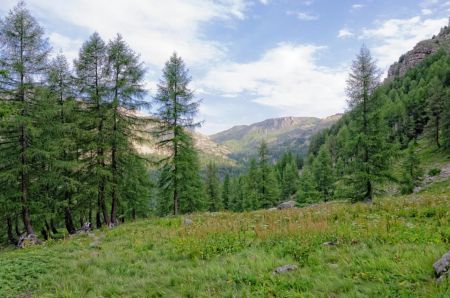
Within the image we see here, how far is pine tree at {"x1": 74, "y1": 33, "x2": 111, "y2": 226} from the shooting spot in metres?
19.7

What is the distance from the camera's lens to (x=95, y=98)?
2020cm

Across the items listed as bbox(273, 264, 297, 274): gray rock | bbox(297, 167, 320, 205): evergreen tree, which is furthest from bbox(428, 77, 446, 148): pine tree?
bbox(273, 264, 297, 274): gray rock

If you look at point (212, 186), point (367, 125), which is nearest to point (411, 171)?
point (367, 125)

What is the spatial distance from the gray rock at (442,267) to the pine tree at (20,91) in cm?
1886

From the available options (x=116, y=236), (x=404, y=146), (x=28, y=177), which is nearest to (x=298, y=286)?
(x=116, y=236)

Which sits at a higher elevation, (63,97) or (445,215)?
(63,97)

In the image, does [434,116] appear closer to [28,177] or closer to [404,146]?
[404,146]

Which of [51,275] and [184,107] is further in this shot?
[184,107]

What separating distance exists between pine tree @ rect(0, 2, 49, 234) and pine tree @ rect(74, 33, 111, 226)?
2.61m

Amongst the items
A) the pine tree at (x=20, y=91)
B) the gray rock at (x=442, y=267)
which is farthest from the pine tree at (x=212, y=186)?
the gray rock at (x=442, y=267)

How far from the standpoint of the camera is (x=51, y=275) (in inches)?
314

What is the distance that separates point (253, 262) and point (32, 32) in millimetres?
18918

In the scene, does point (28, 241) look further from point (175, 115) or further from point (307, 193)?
point (307, 193)

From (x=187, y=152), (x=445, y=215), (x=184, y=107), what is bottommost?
(x=445, y=215)
